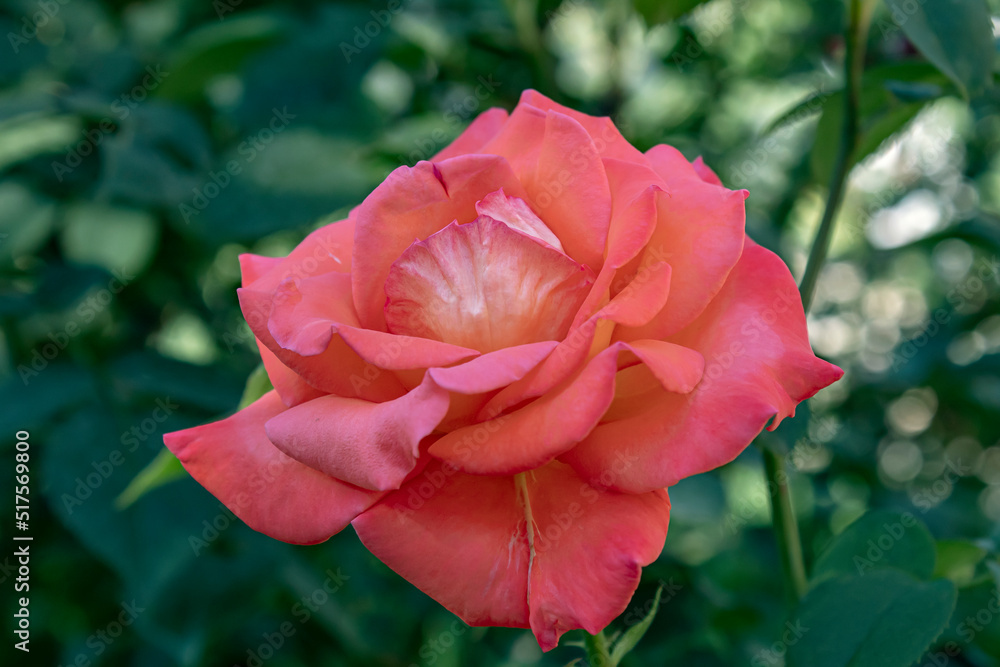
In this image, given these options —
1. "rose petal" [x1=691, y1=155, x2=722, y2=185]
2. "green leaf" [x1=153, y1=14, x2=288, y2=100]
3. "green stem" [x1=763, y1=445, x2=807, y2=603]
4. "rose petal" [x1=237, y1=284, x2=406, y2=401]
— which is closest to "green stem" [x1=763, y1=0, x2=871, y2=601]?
"green stem" [x1=763, y1=445, x2=807, y2=603]

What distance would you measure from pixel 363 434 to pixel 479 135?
31 centimetres

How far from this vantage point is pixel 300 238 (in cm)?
147

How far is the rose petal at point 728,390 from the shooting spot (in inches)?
16.5

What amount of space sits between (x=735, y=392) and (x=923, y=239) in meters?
0.62

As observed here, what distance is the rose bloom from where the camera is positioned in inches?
16.7

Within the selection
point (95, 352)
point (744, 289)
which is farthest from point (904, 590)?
point (95, 352)

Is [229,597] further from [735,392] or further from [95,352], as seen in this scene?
[735,392]

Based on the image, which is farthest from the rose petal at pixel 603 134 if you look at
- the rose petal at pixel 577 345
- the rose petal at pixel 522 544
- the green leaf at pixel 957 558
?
the green leaf at pixel 957 558

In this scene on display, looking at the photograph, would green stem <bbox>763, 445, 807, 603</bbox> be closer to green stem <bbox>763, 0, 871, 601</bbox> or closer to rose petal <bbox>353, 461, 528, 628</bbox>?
green stem <bbox>763, 0, 871, 601</bbox>

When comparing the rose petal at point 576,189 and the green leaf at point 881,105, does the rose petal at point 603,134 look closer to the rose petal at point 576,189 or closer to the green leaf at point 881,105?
the rose petal at point 576,189

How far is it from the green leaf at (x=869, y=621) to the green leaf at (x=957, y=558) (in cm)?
17

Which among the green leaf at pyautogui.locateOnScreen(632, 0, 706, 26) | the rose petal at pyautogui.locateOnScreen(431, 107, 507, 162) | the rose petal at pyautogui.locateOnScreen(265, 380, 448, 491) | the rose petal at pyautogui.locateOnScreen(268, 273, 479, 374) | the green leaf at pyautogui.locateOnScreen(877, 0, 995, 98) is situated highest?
the green leaf at pyautogui.locateOnScreen(877, 0, 995, 98)

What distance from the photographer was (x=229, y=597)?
1263 millimetres

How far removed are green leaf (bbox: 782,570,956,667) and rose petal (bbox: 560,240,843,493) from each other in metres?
0.27
